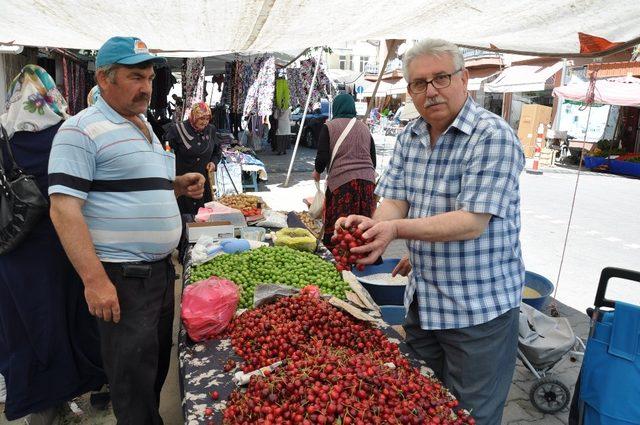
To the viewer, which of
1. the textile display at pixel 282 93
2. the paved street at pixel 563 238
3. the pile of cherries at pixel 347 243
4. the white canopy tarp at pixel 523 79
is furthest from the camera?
the white canopy tarp at pixel 523 79

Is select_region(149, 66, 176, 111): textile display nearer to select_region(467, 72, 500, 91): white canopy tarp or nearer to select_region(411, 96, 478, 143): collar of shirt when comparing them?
select_region(411, 96, 478, 143): collar of shirt

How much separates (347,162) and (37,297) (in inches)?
124

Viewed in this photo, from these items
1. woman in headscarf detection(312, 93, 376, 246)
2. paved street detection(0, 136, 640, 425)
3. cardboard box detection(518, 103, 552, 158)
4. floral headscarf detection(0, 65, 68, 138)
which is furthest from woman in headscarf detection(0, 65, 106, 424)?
cardboard box detection(518, 103, 552, 158)

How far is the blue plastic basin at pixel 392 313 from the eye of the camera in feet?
12.1

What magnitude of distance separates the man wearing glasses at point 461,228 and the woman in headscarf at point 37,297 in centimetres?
200

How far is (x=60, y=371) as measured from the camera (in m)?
2.82

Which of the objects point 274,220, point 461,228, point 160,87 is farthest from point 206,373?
point 160,87

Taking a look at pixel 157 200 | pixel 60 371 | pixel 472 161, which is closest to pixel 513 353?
pixel 472 161

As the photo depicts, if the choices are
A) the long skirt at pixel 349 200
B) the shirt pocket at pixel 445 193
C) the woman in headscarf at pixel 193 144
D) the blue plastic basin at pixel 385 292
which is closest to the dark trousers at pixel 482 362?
the shirt pocket at pixel 445 193

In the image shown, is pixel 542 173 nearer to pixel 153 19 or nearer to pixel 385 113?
pixel 153 19

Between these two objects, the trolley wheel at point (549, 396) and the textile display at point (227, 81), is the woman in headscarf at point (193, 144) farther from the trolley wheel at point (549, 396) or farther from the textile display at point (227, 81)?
the textile display at point (227, 81)

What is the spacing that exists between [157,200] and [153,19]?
6.64 ft

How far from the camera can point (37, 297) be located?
8.81ft

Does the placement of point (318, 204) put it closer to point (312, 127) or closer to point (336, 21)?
point (336, 21)
